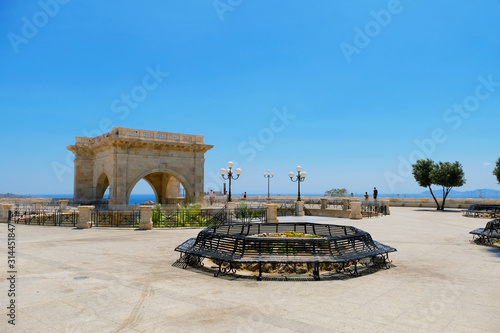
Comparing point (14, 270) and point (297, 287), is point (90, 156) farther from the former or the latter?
point (297, 287)

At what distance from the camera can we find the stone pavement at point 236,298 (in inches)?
174

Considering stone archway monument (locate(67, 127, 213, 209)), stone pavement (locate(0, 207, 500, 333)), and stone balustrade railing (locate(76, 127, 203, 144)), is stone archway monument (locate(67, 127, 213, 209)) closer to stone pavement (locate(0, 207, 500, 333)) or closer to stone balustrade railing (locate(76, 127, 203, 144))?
stone balustrade railing (locate(76, 127, 203, 144))

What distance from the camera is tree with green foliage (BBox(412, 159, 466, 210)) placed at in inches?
1248

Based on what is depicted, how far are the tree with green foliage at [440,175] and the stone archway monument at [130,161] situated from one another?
21408 millimetres

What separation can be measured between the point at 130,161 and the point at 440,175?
91.7ft

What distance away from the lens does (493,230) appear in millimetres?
11609

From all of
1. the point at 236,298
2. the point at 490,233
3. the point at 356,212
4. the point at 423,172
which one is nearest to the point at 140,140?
the point at 356,212

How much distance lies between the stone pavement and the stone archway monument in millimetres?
19031

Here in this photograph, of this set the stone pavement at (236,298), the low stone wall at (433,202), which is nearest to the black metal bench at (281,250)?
the stone pavement at (236,298)

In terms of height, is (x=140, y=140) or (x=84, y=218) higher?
(x=140, y=140)

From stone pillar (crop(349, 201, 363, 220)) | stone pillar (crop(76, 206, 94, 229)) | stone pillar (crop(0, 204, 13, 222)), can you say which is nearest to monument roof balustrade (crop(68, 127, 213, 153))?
stone pillar (crop(0, 204, 13, 222))

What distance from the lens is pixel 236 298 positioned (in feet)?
18.2

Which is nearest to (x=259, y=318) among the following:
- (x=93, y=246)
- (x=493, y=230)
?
(x=93, y=246)

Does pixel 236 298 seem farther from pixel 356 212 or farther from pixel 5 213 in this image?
pixel 5 213
